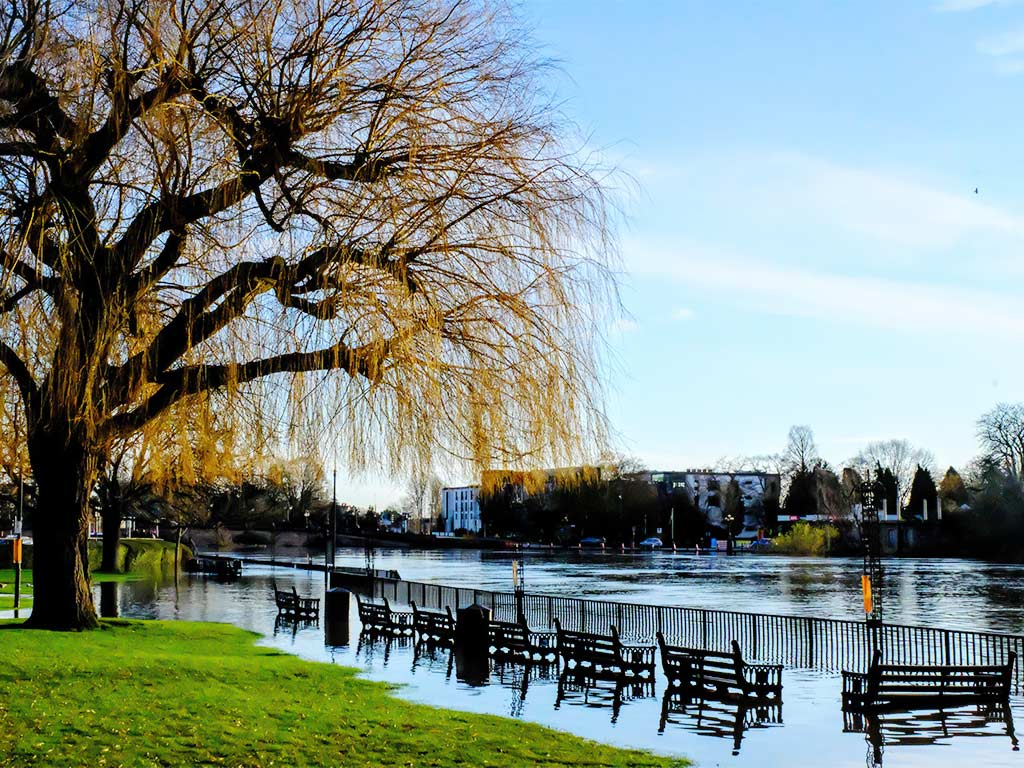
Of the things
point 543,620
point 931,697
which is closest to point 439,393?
point 931,697

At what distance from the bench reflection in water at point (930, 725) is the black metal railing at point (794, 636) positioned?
8.49ft

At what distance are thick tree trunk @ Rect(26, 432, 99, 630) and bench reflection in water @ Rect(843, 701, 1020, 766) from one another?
45.0ft

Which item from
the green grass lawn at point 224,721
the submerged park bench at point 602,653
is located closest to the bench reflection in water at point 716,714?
the submerged park bench at point 602,653

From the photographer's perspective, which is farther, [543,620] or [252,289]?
[543,620]

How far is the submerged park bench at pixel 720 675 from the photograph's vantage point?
1831 cm

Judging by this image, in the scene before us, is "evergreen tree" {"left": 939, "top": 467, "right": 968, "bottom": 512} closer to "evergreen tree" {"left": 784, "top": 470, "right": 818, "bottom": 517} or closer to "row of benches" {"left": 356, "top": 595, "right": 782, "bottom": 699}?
"evergreen tree" {"left": 784, "top": 470, "right": 818, "bottom": 517}

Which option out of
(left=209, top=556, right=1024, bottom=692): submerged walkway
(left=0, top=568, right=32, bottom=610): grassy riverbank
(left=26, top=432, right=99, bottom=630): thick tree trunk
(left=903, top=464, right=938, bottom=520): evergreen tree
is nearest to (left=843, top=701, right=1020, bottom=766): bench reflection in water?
(left=209, top=556, right=1024, bottom=692): submerged walkway

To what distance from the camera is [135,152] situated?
1739 cm

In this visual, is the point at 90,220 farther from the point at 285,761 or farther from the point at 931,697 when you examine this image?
the point at 931,697

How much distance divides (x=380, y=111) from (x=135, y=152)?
3.68 m

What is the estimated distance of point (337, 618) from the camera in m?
28.1

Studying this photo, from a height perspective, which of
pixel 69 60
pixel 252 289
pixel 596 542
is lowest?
pixel 596 542

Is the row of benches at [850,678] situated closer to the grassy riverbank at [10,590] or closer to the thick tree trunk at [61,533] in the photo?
the thick tree trunk at [61,533]

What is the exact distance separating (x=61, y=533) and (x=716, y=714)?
1241cm
